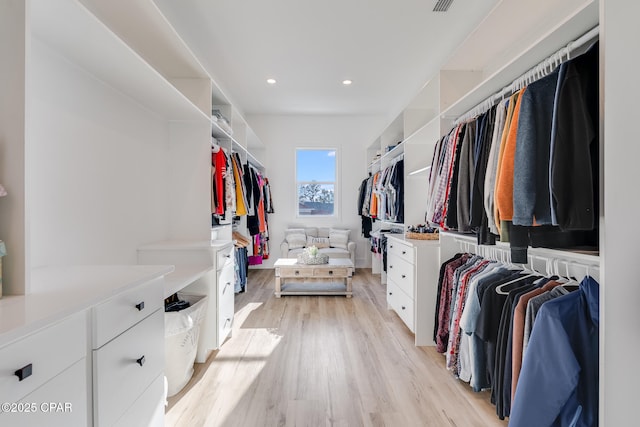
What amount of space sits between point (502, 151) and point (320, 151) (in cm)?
460

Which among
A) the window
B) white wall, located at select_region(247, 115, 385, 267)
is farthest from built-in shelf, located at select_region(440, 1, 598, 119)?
the window

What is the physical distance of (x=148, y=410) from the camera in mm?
1206

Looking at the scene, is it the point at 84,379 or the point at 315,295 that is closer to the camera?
the point at 84,379

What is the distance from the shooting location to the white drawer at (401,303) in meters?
2.62

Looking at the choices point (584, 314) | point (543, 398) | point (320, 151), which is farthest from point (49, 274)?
point (320, 151)

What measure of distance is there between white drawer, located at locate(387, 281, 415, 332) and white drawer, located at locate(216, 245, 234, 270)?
1574 mm

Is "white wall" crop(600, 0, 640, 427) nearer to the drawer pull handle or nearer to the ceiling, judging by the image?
the drawer pull handle

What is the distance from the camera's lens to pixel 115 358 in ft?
3.30

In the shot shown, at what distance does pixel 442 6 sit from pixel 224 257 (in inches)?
105

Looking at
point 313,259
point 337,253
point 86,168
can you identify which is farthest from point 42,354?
point 337,253

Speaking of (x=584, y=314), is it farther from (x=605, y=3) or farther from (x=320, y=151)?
(x=320, y=151)

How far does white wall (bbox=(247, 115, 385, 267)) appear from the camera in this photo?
223 inches

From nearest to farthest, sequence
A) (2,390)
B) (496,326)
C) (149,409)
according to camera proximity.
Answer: (2,390)
(149,409)
(496,326)

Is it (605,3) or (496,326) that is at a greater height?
(605,3)
